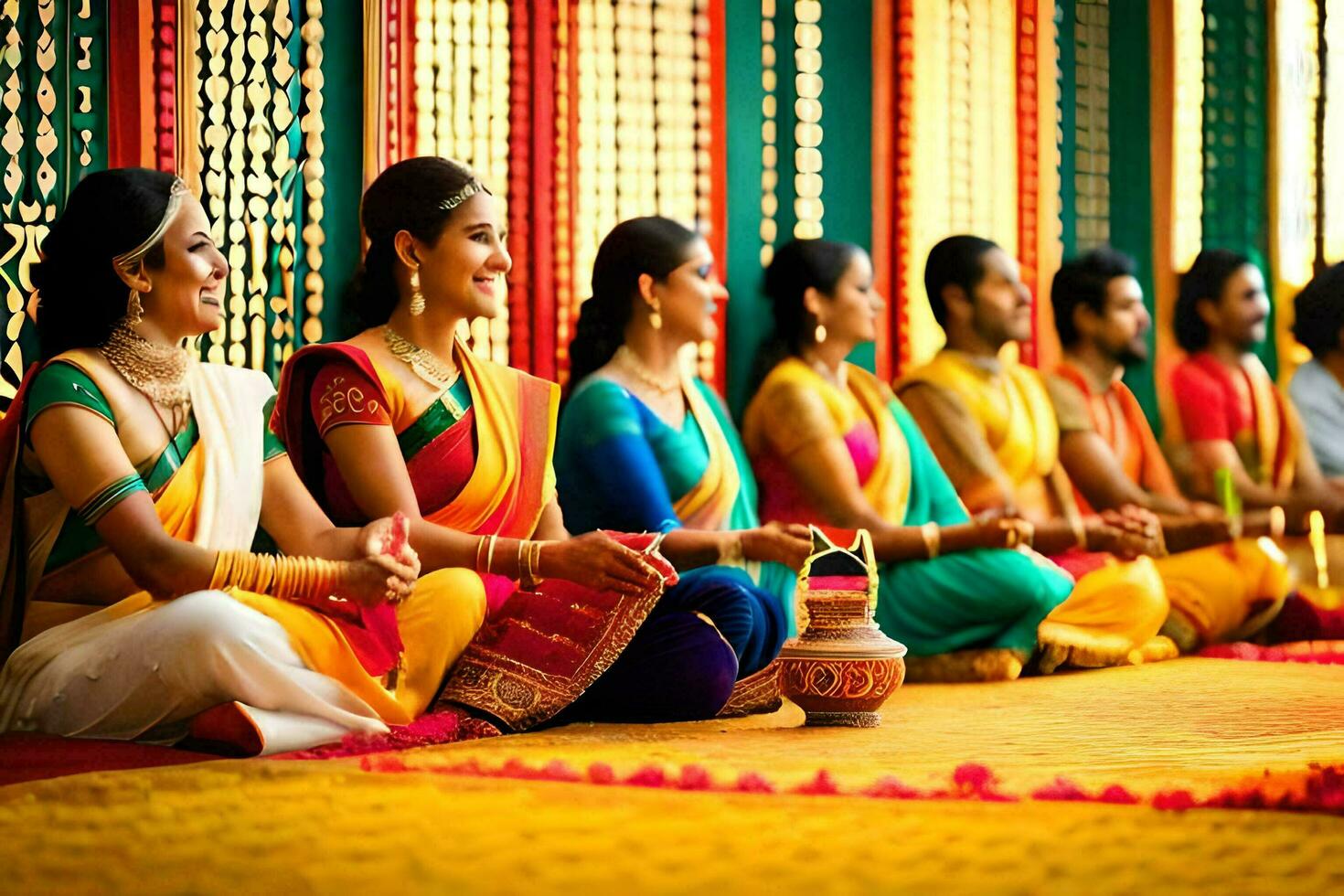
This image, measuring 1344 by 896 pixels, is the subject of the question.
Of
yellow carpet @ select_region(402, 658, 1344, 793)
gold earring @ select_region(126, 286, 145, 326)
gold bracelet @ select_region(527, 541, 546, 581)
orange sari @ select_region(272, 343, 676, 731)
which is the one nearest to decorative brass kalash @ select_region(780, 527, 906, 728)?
yellow carpet @ select_region(402, 658, 1344, 793)

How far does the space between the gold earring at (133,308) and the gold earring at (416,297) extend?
588 millimetres

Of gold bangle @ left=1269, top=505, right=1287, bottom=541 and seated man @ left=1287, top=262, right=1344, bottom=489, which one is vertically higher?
seated man @ left=1287, top=262, right=1344, bottom=489

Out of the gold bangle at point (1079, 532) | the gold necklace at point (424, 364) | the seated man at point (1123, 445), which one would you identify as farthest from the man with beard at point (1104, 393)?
the gold necklace at point (424, 364)

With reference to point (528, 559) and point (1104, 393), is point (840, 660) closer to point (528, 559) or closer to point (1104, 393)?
point (528, 559)

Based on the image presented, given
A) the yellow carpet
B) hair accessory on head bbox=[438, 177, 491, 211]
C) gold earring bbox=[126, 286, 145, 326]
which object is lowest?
the yellow carpet

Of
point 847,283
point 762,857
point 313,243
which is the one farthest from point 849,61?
point 762,857

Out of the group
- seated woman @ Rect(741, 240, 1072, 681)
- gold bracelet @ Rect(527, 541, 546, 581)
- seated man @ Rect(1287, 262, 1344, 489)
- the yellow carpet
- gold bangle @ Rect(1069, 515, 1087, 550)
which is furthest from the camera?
seated man @ Rect(1287, 262, 1344, 489)

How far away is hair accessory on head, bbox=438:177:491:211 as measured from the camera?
12.5 ft

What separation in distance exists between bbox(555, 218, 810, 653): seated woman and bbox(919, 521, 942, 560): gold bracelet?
1.42ft

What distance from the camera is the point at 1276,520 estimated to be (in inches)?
228

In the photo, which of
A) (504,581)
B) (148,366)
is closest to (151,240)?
(148,366)

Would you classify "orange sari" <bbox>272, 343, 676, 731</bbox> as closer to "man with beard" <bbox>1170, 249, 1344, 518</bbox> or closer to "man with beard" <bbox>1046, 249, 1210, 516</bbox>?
"man with beard" <bbox>1046, 249, 1210, 516</bbox>

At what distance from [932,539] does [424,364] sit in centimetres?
187

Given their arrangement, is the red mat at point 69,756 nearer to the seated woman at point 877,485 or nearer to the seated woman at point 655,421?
the seated woman at point 655,421
